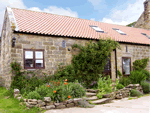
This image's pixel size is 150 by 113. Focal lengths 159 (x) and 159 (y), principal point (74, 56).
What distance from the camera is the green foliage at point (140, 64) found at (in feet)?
43.2

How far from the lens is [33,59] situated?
9438 millimetres

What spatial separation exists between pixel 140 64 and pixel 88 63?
5350mm

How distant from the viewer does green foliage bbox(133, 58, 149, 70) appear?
43.2 feet

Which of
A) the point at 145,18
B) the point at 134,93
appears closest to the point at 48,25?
the point at 134,93

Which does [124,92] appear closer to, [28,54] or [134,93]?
[134,93]

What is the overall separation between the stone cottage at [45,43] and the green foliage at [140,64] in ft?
1.08

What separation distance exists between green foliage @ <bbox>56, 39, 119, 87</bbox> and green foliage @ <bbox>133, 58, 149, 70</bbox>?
12.0ft

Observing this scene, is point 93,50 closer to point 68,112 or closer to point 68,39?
point 68,39

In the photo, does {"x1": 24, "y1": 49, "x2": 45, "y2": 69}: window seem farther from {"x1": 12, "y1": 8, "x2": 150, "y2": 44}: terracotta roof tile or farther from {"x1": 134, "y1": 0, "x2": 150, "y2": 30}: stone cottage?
{"x1": 134, "y1": 0, "x2": 150, "y2": 30}: stone cottage

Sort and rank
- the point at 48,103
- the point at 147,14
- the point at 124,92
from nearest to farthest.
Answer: the point at 48,103, the point at 124,92, the point at 147,14

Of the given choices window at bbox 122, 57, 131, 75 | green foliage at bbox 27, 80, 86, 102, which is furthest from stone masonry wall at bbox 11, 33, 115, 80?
window at bbox 122, 57, 131, 75

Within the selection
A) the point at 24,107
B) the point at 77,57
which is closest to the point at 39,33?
the point at 77,57

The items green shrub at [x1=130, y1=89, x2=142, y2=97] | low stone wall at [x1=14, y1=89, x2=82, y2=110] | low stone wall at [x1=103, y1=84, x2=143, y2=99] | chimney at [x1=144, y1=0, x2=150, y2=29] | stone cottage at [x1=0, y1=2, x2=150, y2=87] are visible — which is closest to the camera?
low stone wall at [x1=14, y1=89, x2=82, y2=110]

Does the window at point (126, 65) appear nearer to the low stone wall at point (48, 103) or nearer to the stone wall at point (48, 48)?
the stone wall at point (48, 48)
